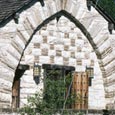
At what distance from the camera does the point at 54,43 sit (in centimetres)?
2147

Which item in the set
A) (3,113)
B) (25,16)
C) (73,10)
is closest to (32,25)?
(25,16)

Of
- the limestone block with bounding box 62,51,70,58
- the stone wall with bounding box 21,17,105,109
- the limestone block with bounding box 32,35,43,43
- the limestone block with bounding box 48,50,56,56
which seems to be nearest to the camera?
the stone wall with bounding box 21,17,105,109

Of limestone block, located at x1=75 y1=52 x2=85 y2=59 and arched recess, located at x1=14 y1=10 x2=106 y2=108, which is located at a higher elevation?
arched recess, located at x1=14 y1=10 x2=106 y2=108

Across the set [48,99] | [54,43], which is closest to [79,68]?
[54,43]

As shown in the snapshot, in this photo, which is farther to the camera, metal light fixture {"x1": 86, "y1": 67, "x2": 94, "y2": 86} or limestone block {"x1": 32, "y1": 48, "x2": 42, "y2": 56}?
metal light fixture {"x1": 86, "y1": 67, "x2": 94, "y2": 86}

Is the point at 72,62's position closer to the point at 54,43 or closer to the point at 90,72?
the point at 90,72

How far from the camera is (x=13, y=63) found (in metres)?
20.1

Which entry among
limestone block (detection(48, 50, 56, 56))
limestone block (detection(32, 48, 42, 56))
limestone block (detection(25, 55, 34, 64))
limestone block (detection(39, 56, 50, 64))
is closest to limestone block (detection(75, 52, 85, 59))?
limestone block (detection(48, 50, 56, 56))

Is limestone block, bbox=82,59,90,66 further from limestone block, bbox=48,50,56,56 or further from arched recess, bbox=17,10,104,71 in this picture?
limestone block, bbox=48,50,56,56

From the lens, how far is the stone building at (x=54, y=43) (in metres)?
20.0

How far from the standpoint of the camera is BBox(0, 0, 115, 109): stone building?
2005cm

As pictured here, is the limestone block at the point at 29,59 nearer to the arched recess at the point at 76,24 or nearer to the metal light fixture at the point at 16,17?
the arched recess at the point at 76,24

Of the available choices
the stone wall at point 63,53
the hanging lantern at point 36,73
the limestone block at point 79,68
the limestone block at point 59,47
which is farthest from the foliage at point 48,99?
the limestone block at point 79,68

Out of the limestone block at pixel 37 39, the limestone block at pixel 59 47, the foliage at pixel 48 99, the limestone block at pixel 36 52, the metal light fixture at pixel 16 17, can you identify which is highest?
the metal light fixture at pixel 16 17
